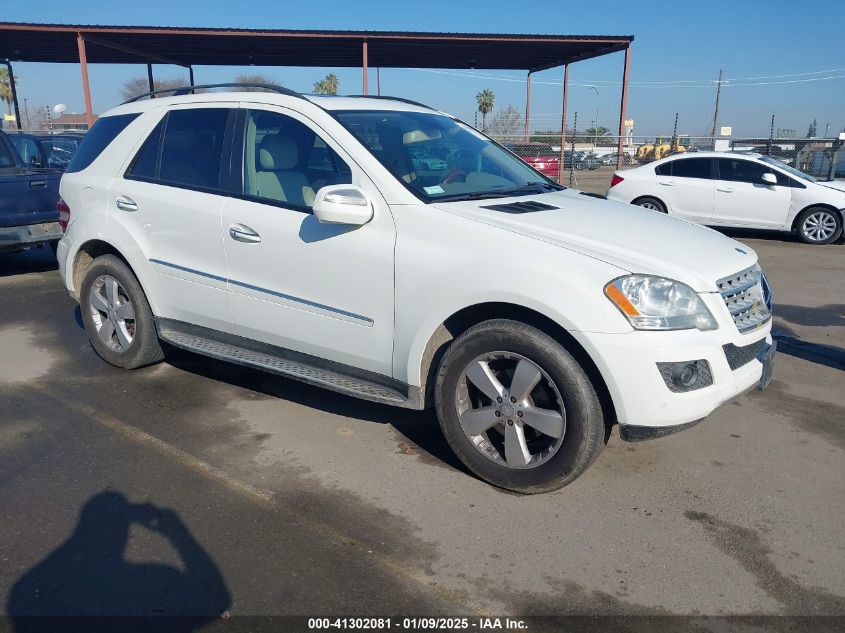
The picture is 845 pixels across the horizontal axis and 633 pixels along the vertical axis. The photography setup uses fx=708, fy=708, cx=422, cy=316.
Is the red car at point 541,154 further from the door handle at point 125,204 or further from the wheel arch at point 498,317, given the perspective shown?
the wheel arch at point 498,317

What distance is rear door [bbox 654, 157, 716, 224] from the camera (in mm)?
12117

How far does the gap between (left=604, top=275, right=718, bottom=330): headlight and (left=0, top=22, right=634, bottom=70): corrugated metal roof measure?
16.8 m

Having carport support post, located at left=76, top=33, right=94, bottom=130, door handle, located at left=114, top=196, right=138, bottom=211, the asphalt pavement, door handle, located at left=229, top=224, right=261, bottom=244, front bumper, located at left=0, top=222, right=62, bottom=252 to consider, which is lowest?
the asphalt pavement

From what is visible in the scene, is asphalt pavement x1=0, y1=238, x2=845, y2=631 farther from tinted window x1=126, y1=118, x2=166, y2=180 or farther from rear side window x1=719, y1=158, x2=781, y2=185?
rear side window x1=719, y1=158, x2=781, y2=185

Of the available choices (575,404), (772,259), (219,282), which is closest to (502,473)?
(575,404)

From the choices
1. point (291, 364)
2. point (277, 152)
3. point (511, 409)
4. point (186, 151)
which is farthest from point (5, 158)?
point (511, 409)

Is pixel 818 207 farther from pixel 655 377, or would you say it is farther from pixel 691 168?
pixel 655 377

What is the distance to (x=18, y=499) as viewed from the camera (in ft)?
11.3

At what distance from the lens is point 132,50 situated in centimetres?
2059

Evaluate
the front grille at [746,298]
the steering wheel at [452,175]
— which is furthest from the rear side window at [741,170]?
the steering wheel at [452,175]

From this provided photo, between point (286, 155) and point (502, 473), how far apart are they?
2.21 meters

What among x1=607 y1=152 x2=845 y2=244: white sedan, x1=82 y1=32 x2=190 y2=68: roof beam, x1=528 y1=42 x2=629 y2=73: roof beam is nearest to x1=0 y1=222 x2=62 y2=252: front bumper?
x1=607 y1=152 x2=845 y2=244: white sedan

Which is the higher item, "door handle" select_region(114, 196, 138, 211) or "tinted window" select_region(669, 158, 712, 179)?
"door handle" select_region(114, 196, 138, 211)

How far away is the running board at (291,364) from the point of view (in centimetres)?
375
